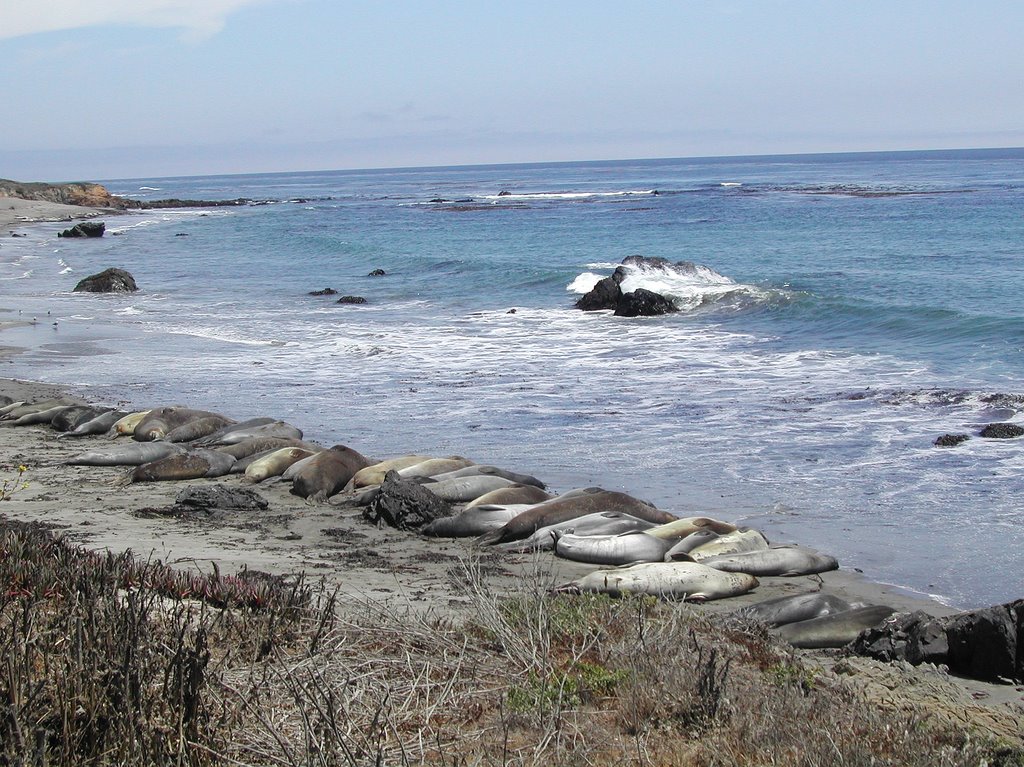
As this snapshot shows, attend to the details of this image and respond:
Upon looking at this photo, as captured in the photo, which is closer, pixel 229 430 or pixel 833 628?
pixel 833 628

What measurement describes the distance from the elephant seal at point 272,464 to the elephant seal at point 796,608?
6071 mm

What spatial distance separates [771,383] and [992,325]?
264 inches

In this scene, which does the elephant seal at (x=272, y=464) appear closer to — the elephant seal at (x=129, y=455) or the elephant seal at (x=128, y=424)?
the elephant seal at (x=129, y=455)

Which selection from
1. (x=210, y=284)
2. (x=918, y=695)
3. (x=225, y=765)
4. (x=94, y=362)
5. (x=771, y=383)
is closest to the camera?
(x=225, y=765)

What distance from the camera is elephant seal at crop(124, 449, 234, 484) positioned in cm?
1158

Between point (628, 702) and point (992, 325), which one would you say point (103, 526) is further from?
point (992, 325)

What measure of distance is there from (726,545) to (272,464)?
5449 mm

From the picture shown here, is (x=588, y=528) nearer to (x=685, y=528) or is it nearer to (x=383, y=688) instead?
(x=685, y=528)

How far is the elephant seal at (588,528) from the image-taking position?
9188 mm

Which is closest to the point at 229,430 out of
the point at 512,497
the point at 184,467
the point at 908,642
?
the point at 184,467

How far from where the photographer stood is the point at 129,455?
12250mm

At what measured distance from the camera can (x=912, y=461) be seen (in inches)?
463

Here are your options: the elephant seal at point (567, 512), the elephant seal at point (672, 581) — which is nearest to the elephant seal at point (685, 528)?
the elephant seal at point (567, 512)

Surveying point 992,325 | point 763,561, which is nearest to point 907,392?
point 992,325
